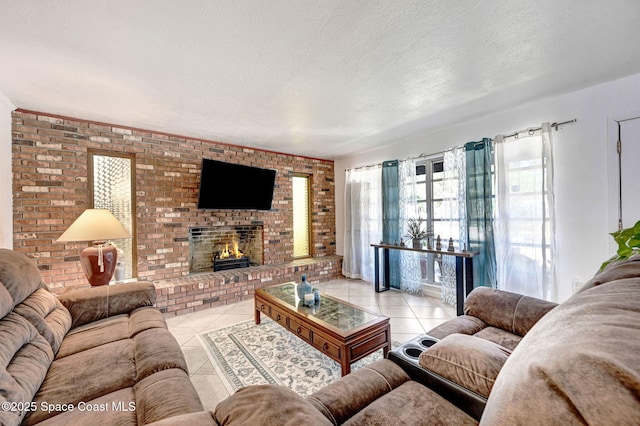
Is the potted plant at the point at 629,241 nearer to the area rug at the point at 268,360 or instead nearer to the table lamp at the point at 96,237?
the area rug at the point at 268,360

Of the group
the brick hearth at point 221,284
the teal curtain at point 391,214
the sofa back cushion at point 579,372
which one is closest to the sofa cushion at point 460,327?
the sofa back cushion at point 579,372

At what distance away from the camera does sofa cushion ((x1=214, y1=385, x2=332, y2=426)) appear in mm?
706

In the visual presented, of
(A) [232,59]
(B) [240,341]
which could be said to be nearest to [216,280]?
(B) [240,341]

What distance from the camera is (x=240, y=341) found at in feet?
8.42

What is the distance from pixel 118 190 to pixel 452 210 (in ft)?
14.6

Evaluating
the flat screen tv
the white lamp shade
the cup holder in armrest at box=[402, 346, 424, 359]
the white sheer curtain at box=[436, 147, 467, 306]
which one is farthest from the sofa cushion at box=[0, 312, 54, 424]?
the white sheer curtain at box=[436, 147, 467, 306]

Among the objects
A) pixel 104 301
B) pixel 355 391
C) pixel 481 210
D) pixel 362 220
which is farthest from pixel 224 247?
pixel 481 210

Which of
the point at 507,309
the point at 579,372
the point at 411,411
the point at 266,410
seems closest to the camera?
the point at 579,372

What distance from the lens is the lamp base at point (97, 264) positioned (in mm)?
2615

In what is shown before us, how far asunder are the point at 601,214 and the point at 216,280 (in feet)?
14.2

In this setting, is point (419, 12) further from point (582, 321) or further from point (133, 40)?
point (133, 40)

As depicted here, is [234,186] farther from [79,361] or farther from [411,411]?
[411,411]

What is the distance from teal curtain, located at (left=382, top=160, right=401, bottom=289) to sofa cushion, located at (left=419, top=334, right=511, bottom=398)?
2997 millimetres

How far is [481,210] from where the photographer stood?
3102 mm
